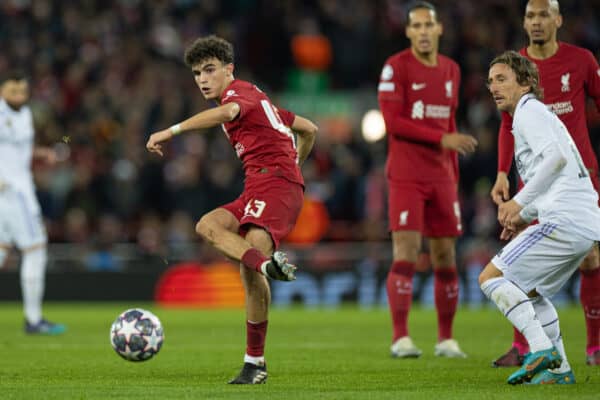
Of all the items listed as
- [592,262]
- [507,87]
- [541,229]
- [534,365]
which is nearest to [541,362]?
[534,365]

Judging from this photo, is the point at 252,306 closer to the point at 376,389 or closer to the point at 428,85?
the point at 376,389

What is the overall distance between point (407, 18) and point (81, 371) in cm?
416

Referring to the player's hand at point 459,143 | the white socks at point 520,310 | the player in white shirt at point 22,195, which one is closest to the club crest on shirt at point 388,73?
the player's hand at point 459,143

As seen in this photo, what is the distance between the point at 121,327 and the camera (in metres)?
8.12

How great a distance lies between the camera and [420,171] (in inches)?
393

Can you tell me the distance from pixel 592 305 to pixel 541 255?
209 centimetres

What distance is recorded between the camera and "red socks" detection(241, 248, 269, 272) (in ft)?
23.4

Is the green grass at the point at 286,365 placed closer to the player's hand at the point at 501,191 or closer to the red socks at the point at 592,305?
the red socks at the point at 592,305

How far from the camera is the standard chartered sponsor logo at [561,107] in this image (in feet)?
29.7

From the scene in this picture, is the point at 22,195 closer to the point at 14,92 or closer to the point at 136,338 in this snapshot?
the point at 14,92

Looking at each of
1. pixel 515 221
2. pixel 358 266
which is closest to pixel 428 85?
pixel 515 221

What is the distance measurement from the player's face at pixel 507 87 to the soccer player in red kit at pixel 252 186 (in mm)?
1454

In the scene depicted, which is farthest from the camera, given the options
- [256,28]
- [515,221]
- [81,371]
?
[256,28]

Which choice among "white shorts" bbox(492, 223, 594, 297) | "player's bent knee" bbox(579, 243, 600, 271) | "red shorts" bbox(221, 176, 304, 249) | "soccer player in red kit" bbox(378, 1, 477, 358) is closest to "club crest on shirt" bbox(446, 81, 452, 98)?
"soccer player in red kit" bbox(378, 1, 477, 358)
